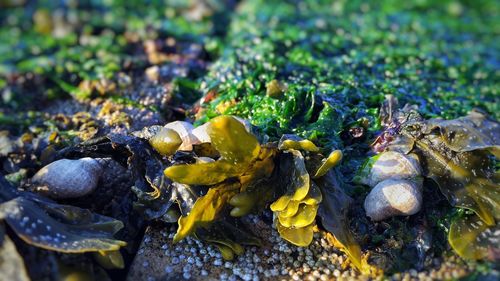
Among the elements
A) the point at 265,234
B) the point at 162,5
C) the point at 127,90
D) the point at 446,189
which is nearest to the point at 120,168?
the point at 265,234

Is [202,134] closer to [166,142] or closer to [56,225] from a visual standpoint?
[166,142]

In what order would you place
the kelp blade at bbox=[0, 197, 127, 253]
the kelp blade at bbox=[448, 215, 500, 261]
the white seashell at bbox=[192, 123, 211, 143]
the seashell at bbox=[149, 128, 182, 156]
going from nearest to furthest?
the kelp blade at bbox=[0, 197, 127, 253] < the kelp blade at bbox=[448, 215, 500, 261] < the seashell at bbox=[149, 128, 182, 156] < the white seashell at bbox=[192, 123, 211, 143]

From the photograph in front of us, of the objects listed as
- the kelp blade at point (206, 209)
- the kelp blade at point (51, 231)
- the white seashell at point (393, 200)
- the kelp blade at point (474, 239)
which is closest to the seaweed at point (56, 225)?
the kelp blade at point (51, 231)

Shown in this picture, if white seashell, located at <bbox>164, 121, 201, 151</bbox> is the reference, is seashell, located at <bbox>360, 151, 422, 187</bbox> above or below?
Answer: below

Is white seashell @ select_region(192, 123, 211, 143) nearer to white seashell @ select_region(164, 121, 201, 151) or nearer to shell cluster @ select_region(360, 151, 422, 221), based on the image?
white seashell @ select_region(164, 121, 201, 151)

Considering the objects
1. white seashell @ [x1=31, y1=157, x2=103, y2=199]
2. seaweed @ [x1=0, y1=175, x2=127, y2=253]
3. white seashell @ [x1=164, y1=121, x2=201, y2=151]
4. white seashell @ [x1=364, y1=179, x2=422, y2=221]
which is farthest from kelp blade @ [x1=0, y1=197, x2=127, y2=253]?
white seashell @ [x1=364, y1=179, x2=422, y2=221]

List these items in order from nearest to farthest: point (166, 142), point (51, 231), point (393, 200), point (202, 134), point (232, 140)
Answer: point (51, 231)
point (232, 140)
point (393, 200)
point (166, 142)
point (202, 134)

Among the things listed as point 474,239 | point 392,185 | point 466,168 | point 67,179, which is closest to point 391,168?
point 392,185
